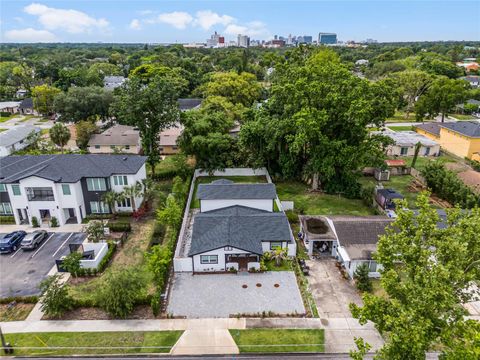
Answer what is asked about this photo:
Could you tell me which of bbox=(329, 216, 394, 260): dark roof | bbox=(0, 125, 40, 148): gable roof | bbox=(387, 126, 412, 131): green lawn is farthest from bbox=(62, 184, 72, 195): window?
bbox=(387, 126, 412, 131): green lawn

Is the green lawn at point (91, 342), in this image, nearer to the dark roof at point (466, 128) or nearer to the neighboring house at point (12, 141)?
the neighboring house at point (12, 141)

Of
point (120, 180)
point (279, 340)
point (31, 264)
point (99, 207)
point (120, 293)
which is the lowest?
point (31, 264)

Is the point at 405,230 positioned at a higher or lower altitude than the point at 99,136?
higher

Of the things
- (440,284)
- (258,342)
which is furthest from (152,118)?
(440,284)

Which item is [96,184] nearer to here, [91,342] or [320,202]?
[91,342]

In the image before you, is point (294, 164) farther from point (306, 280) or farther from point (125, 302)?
point (125, 302)

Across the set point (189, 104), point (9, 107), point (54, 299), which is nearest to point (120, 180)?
point (54, 299)

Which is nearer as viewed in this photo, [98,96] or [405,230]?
[405,230]
